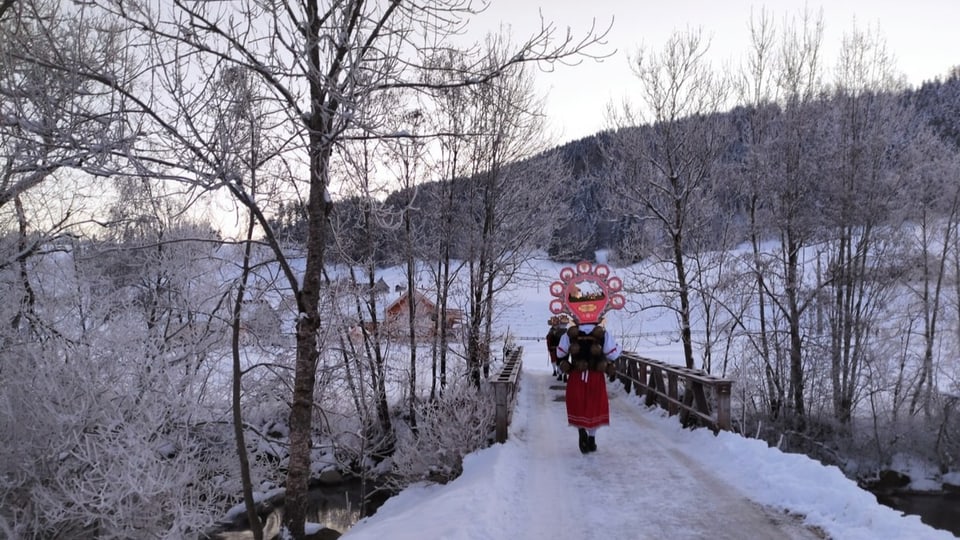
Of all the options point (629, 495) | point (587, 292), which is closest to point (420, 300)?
point (587, 292)

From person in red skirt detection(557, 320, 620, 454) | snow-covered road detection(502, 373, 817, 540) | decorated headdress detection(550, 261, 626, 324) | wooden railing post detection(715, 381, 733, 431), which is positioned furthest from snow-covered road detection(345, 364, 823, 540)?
decorated headdress detection(550, 261, 626, 324)

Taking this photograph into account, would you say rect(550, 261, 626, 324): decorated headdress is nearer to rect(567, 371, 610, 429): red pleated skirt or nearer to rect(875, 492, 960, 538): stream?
rect(567, 371, 610, 429): red pleated skirt

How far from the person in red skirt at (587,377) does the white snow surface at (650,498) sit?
17.5 inches

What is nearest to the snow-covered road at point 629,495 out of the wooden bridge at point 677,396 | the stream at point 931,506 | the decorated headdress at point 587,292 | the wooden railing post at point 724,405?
the wooden bridge at point 677,396

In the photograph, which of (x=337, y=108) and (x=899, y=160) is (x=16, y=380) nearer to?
(x=337, y=108)

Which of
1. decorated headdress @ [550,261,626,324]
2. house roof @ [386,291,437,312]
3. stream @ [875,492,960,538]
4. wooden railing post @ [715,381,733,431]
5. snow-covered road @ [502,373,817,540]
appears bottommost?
stream @ [875,492,960,538]

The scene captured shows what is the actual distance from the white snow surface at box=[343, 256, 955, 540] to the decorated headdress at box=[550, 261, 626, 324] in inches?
80.6

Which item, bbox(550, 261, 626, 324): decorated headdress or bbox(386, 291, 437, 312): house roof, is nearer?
bbox(550, 261, 626, 324): decorated headdress

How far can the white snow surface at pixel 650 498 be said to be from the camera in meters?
5.14

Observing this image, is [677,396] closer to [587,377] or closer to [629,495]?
[587,377]

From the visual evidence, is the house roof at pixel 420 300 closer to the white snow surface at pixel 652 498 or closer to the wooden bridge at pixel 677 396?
Result: the wooden bridge at pixel 677 396

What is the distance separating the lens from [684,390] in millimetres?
11406

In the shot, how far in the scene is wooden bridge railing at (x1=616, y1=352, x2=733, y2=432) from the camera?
862 cm

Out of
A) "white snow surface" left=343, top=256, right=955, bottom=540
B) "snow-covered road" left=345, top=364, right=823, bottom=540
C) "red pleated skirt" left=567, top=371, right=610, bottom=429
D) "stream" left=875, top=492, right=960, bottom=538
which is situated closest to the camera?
"white snow surface" left=343, top=256, right=955, bottom=540
